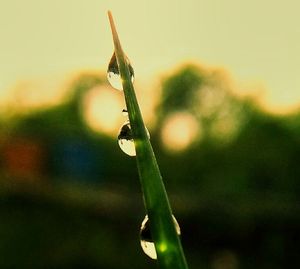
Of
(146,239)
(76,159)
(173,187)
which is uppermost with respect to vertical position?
(146,239)

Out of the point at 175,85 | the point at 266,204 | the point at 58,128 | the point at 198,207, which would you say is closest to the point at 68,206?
the point at 198,207

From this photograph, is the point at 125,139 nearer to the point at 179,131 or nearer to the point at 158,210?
the point at 158,210

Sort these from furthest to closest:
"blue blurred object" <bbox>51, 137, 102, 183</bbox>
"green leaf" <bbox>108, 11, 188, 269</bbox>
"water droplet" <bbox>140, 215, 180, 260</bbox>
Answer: "blue blurred object" <bbox>51, 137, 102, 183</bbox> → "water droplet" <bbox>140, 215, 180, 260</bbox> → "green leaf" <bbox>108, 11, 188, 269</bbox>

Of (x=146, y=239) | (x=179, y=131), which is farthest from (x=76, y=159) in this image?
(x=146, y=239)

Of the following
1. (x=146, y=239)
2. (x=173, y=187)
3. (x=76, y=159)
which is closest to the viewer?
(x=146, y=239)

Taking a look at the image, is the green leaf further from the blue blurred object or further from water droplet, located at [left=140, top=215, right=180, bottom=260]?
the blue blurred object

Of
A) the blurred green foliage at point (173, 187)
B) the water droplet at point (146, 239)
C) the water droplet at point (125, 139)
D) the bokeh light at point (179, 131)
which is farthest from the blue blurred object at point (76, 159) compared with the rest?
the water droplet at point (146, 239)

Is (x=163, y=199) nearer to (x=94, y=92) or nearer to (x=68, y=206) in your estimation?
(x=68, y=206)

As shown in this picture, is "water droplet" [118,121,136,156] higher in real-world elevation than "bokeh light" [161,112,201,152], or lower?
higher

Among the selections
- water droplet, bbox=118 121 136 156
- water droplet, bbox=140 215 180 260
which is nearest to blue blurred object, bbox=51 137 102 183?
water droplet, bbox=118 121 136 156
